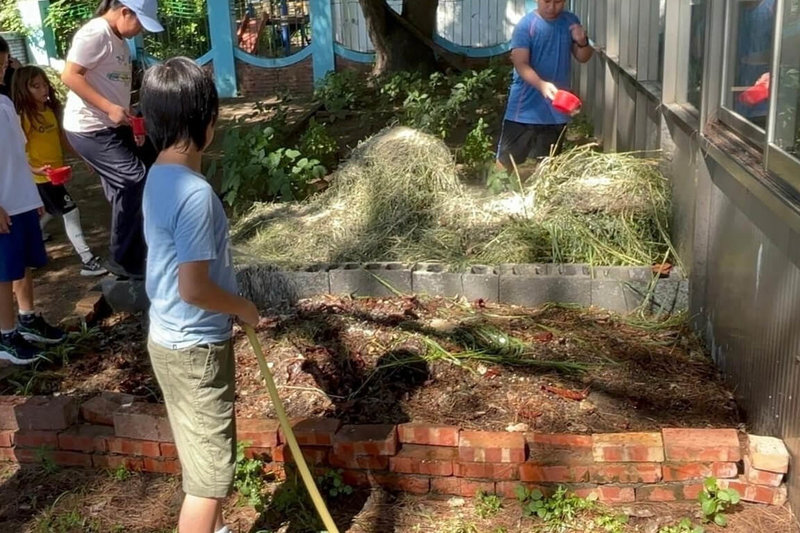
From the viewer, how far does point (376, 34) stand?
12336 millimetres

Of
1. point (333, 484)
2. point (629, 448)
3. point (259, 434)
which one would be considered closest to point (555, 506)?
point (629, 448)

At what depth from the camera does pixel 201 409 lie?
8.56ft

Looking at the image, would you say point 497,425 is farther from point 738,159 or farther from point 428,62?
point 428,62

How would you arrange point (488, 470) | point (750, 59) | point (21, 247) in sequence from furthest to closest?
point (21, 247) → point (750, 59) → point (488, 470)

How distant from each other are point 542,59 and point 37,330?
3.35 meters

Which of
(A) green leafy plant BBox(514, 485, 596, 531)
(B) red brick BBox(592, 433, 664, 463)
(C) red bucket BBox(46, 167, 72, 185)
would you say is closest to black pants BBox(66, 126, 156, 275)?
(C) red bucket BBox(46, 167, 72, 185)

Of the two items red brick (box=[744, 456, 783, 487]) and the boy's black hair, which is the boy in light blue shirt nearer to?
the boy's black hair

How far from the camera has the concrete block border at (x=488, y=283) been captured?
14.3 ft

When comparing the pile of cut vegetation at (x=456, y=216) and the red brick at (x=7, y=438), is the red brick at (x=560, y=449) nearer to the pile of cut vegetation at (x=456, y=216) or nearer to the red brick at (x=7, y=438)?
the pile of cut vegetation at (x=456, y=216)

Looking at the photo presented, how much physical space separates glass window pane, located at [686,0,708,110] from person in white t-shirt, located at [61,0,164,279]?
2.57 m

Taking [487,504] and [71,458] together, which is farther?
[71,458]

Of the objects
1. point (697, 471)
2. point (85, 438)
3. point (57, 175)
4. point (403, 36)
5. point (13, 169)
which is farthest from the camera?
point (403, 36)

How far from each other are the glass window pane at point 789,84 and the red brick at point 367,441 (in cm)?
165

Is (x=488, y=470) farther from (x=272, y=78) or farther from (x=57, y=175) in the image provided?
(x=272, y=78)
